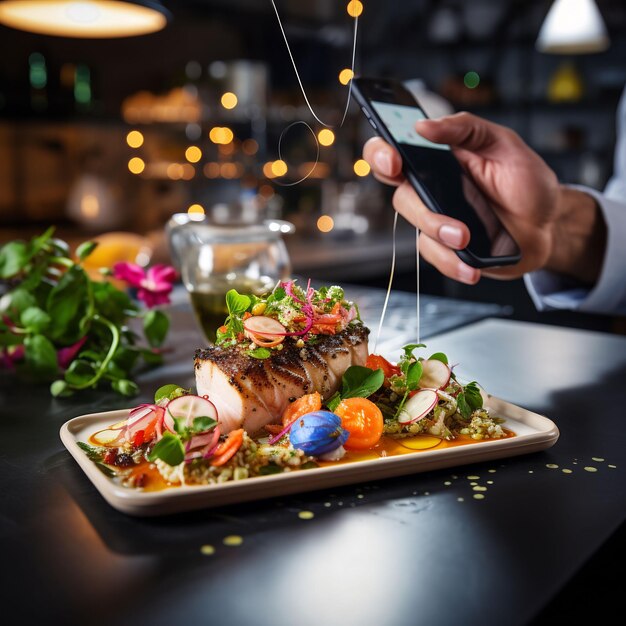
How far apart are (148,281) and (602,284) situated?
0.98 m

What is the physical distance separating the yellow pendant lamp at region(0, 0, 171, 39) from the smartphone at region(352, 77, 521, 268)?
628 millimetres

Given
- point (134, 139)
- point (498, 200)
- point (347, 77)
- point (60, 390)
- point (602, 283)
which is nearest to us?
point (60, 390)

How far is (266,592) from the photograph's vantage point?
0.49 m

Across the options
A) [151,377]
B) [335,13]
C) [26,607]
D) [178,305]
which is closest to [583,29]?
[335,13]

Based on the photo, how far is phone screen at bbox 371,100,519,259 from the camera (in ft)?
3.57

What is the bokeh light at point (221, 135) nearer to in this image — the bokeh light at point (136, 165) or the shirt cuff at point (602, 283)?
the bokeh light at point (136, 165)

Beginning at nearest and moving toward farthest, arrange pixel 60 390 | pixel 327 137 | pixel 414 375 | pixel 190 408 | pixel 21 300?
pixel 190 408, pixel 414 375, pixel 60 390, pixel 21 300, pixel 327 137

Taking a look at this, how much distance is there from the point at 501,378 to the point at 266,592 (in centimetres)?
66

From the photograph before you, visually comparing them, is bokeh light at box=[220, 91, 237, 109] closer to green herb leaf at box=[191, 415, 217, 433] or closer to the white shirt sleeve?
the white shirt sleeve

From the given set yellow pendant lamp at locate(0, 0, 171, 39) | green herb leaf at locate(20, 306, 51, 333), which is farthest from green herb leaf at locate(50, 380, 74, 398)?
yellow pendant lamp at locate(0, 0, 171, 39)

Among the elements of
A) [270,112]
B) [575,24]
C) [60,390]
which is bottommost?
[60,390]

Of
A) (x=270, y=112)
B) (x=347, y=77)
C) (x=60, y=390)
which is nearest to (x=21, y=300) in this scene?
(x=60, y=390)

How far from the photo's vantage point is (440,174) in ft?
3.75

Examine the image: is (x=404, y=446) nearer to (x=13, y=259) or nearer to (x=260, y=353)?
(x=260, y=353)
